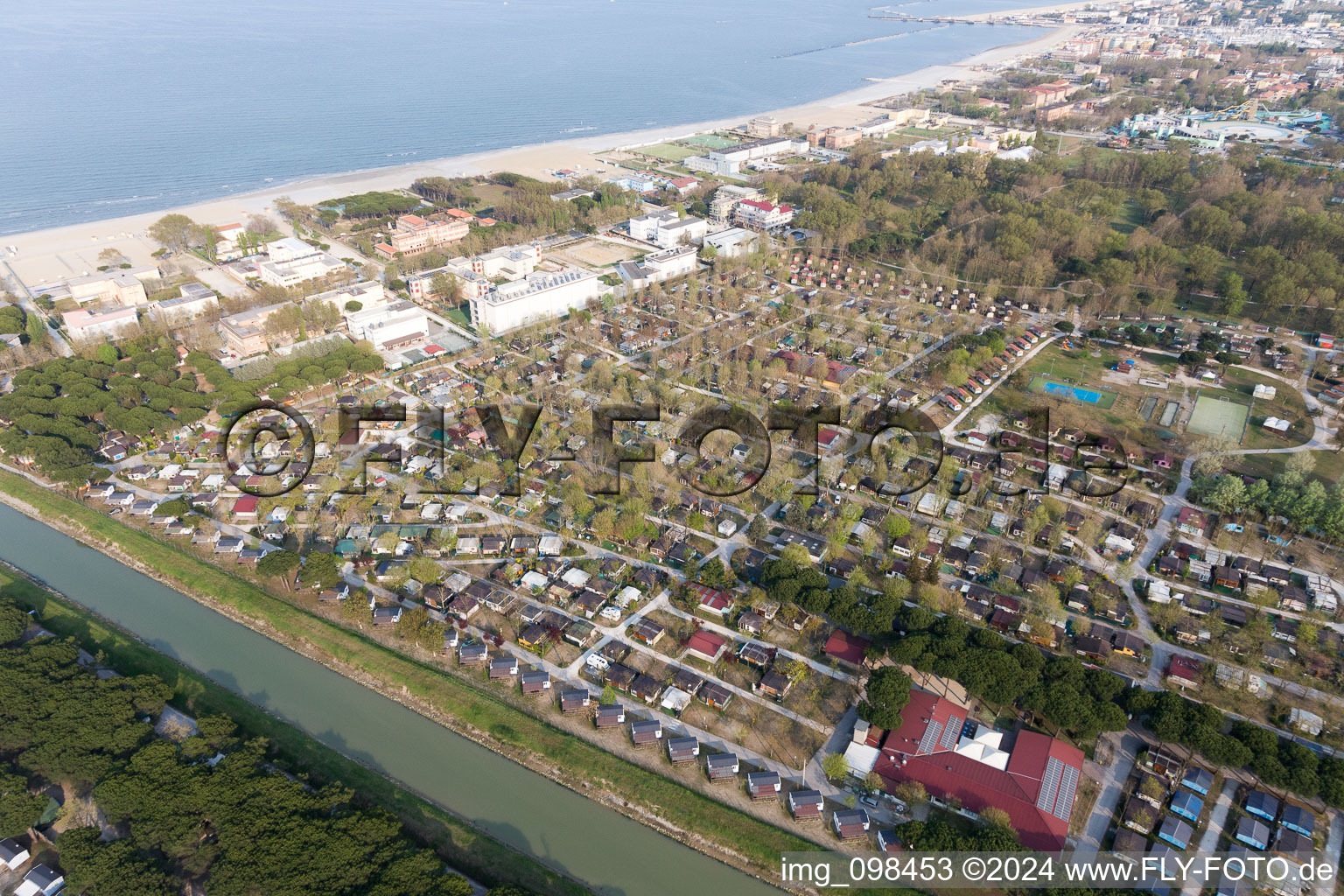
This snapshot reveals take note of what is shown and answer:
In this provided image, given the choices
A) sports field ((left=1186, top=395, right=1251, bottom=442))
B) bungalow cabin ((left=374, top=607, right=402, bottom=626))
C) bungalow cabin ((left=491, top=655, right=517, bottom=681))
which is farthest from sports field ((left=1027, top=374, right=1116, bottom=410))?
bungalow cabin ((left=374, top=607, right=402, bottom=626))

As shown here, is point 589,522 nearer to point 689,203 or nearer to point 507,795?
point 507,795

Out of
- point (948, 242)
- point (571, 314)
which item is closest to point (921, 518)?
point (571, 314)

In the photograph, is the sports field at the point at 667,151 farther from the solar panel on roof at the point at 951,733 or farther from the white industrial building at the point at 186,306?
the solar panel on roof at the point at 951,733

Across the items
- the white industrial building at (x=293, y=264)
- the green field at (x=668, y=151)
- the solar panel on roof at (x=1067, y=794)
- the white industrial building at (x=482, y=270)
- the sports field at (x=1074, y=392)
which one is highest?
the green field at (x=668, y=151)

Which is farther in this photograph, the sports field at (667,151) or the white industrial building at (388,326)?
the sports field at (667,151)

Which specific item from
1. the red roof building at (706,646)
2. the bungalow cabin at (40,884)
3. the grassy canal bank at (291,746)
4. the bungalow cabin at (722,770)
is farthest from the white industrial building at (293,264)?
the bungalow cabin at (722,770)

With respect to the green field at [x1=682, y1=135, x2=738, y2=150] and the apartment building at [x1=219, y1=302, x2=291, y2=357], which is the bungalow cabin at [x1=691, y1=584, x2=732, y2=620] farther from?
the green field at [x1=682, y1=135, x2=738, y2=150]

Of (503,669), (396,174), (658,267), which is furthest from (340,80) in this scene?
(503,669)
